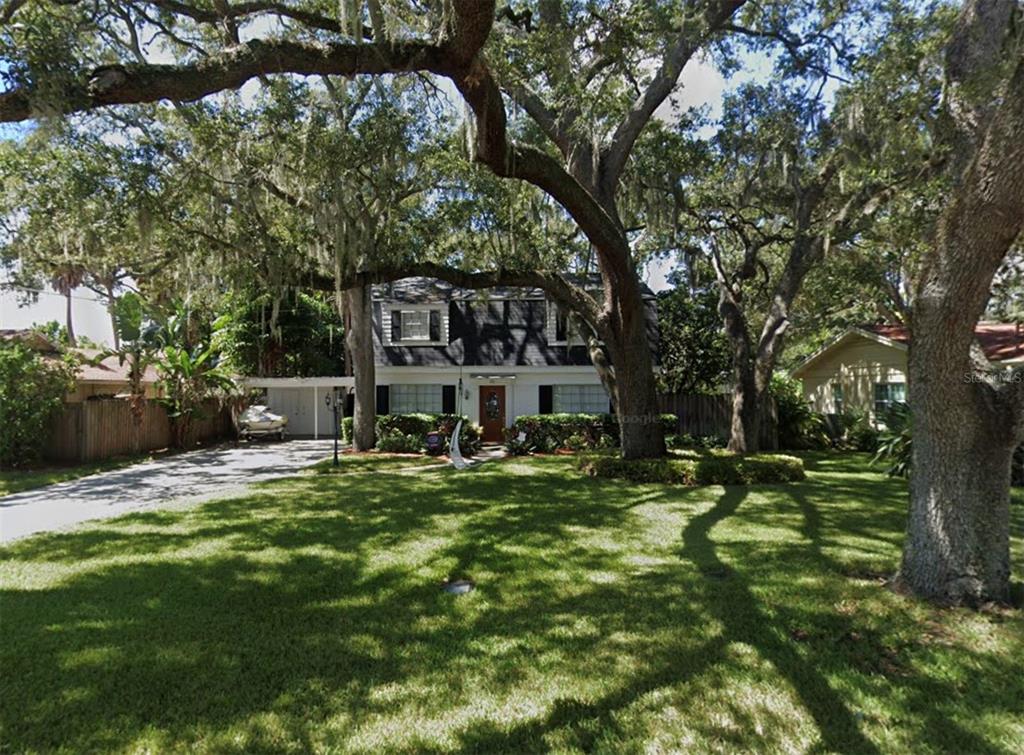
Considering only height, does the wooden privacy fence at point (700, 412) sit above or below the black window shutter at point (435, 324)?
below

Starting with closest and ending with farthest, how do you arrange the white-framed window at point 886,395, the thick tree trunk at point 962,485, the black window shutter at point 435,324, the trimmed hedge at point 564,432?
1. the thick tree trunk at point 962,485
2. the trimmed hedge at point 564,432
3. the white-framed window at point 886,395
4. the black window shutter at point 435,324

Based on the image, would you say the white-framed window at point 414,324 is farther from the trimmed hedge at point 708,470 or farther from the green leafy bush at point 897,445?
the green leafy bush at point 897,445

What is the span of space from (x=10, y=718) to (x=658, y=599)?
4227 mm

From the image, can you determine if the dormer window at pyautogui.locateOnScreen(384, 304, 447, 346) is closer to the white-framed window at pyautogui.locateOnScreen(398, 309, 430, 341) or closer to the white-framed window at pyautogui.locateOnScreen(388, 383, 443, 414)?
the white-framed window at pyautogui.locateOnScreen(398, 309, 430, 341)

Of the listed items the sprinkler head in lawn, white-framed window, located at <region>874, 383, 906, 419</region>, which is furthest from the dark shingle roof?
the sprinkler head in lawn

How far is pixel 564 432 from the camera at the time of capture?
17094 mm

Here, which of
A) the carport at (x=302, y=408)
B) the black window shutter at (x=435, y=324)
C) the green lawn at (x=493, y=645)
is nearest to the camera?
the green lawn at (x=493, y=645)

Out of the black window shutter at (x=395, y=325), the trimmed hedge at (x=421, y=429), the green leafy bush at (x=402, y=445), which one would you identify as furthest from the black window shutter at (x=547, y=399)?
the black window shutter at (x=395, y=325)

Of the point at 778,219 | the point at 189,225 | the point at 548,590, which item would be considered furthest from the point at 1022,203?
the point at 778,219

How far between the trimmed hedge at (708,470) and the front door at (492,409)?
27.1 ft

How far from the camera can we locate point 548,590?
4977 millimetres

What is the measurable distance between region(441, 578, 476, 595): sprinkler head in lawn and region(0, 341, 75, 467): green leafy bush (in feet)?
39.0

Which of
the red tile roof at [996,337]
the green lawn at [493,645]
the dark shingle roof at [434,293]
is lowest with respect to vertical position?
the green lawn at [493,645]

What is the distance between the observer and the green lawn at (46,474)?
34.2 feet
